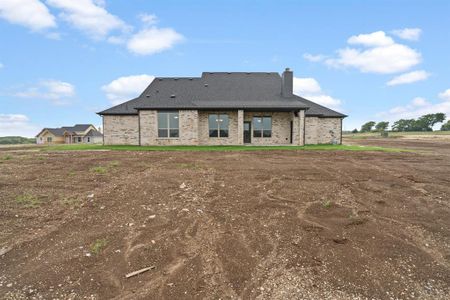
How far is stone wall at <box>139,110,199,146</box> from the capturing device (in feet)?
69.9

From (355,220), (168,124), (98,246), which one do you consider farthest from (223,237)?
(168,124)

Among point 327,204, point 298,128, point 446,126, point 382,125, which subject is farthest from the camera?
point 382,125

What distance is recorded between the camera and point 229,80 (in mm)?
25719

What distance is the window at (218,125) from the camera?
73.6ft

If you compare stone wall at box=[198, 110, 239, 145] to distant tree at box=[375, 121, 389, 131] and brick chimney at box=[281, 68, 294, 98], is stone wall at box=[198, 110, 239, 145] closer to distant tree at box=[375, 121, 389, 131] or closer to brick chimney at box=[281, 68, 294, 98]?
brick chimney at box=[281, 68, 294, 98]

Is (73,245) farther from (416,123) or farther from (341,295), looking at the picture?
(416,123)

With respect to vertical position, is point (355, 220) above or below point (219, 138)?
below

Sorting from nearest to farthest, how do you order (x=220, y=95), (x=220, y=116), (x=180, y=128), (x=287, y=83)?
(x=180, y=128) → (x=220, y=116) → (x=220, y=95) → (x=287, y=83)

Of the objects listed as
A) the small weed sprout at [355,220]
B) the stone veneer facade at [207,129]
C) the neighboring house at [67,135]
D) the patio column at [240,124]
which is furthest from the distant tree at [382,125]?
the small weed sprout at [355,220]

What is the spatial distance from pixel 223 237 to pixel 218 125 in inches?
703

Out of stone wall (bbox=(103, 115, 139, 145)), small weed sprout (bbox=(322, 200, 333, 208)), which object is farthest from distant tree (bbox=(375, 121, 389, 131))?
small weed sprout (bbox=(322, 200, 333, 208))

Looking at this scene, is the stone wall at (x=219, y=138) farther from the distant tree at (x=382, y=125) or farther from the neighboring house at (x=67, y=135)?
the distant tree at (x=382, y=125)

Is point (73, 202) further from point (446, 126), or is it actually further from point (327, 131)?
point (446, 126)

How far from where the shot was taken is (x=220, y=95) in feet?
77.5
